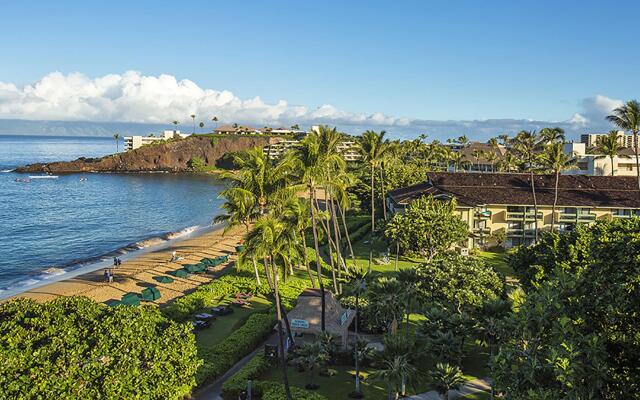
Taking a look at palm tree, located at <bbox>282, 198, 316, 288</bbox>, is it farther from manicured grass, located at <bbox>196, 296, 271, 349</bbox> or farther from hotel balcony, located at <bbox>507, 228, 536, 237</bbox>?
hotel balcony, located at <bbox>507, 228, 536, 237</bbox>

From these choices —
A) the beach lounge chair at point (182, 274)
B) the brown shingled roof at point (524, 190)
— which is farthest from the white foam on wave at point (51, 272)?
the brown shingled roof at point (524, 190)

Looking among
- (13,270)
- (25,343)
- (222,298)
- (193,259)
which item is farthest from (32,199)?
(25,343)

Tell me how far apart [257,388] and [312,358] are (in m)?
3.33

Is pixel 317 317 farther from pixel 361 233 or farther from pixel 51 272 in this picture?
pixel 51 272

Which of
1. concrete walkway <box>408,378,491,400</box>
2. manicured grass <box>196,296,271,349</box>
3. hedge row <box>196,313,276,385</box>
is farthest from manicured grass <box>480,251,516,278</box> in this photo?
hedge row <box>196,313,276,385</box>

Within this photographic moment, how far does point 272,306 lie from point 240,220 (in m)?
7.67

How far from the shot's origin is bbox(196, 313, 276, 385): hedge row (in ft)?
89.4

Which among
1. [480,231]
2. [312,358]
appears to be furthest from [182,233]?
[312,358]

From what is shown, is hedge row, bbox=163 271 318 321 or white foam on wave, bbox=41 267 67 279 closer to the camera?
hedge row, bbox=163 271 318 321

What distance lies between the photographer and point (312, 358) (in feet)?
89.0

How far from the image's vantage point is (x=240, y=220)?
41156mm

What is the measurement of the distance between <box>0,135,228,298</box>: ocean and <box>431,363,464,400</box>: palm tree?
43505 millimetres

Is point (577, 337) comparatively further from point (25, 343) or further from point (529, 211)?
point (529, 211)

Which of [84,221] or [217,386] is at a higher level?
[84,221]
